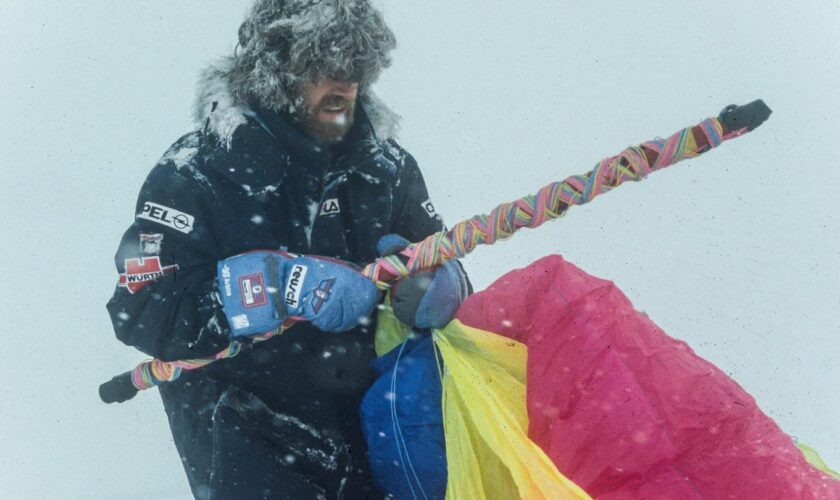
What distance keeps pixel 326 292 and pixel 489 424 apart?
1.51 ft

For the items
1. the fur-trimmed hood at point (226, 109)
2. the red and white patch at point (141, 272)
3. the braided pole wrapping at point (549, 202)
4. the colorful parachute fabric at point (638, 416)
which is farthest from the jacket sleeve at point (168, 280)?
the colorful parachute fabric at point (638, 416)

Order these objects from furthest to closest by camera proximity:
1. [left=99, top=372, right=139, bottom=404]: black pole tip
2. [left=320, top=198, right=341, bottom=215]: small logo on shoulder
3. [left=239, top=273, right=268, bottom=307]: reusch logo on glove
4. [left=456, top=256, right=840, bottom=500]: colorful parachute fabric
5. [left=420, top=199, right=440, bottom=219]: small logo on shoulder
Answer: [left=99, top=372, right=139, bottom=404]: black pole tip, [left=420, top=199, right=440, bottom=219]: small logo on shoulder, [left=320, top=198, right=341, bottom=215]: small logo on shoulder, [left=239, top=273, right=268, bottom=307]: reusch logo on glove, [left=456, top=256, right=840, bottom=500]: colorful parachute fabric

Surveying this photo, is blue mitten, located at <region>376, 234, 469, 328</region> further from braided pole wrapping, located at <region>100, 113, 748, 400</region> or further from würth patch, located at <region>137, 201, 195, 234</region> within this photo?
würth patch, located at <region>137, 201, 195, 234</region>

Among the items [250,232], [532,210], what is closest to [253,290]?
[250,232]

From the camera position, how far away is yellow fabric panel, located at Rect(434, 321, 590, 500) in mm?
1296

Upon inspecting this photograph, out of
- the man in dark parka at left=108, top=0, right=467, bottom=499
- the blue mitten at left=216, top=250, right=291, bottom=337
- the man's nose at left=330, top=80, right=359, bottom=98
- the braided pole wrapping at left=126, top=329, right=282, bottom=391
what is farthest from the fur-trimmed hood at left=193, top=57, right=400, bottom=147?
the braided pole wrapping at left=126, top=329, right=282, bottom=391

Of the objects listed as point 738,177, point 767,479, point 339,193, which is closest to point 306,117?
point 339,193

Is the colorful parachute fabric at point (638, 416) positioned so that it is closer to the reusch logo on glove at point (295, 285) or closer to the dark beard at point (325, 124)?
the reusch logo on glove at point (295, 285)

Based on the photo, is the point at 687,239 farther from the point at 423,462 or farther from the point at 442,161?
the point at 423,462

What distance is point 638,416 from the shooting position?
4.42 ft

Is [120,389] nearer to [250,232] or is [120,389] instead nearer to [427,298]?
[250,232]

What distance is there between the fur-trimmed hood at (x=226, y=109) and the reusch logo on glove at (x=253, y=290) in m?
0.29

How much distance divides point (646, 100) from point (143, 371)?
3.28m

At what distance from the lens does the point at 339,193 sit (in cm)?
187
